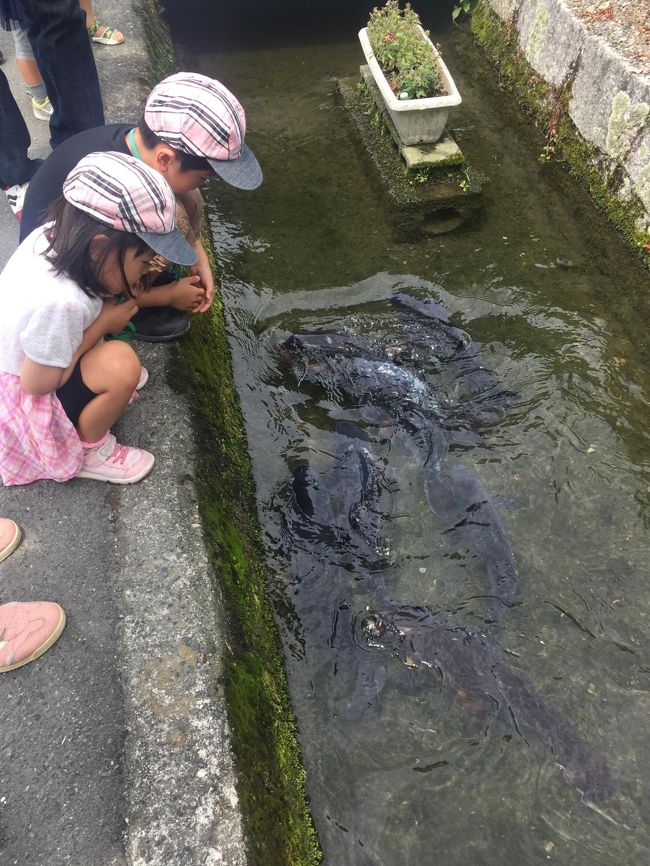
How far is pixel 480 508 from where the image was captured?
4.21 m

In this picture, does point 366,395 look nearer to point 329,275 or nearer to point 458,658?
point 329,275

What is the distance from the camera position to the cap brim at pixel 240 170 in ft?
11.0

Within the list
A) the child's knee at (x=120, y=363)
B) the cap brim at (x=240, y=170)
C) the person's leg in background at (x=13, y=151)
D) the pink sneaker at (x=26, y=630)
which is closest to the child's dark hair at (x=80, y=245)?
the child's knee at (x=120, y=363)

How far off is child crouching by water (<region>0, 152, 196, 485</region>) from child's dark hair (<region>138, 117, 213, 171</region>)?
543 mm

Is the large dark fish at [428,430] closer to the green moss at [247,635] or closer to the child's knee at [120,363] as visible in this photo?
the green moss at [247,635]

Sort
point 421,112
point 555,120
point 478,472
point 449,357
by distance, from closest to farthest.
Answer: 1. point 478,472
2. point 449,357
3. point 421,112
4. point 555,120

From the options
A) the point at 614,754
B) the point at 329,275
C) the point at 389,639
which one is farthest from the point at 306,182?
the point at 614,754

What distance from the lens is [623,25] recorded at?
241 inches

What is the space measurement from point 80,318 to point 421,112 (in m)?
4.68

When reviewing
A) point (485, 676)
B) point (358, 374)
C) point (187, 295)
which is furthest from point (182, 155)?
point (485, 676)

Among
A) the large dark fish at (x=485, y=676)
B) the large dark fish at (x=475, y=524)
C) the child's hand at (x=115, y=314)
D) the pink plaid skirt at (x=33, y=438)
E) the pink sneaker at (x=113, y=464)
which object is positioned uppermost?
the child's hand at (x=115, y=314)

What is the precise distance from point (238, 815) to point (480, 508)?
2356 millimetres

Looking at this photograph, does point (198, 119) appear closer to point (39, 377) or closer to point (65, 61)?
point (39, 377)

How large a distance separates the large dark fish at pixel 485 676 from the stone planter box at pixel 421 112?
477 centimetres
